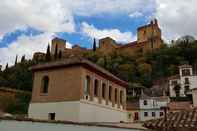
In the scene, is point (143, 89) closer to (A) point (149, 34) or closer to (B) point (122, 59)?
(B) point (122, 59)

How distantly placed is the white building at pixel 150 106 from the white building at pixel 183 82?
7741mm

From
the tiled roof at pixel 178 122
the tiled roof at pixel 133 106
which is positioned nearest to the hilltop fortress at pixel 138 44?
the tiled roof at pixel 133 106

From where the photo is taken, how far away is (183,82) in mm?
63781

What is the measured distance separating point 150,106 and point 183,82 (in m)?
12.3

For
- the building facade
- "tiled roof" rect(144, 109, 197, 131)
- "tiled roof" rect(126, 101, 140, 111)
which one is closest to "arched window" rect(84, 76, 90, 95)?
the building facade

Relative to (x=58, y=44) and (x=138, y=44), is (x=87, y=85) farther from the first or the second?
(x=58, y=44)

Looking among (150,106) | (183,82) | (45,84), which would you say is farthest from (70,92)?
(183,82)

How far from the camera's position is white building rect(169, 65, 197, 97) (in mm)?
63062

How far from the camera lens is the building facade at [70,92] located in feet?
73.8

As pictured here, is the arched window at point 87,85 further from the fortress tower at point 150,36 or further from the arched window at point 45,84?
the fortress tower at point 150,36

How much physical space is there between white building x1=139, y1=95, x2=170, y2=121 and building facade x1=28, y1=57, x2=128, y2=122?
96.8 ft

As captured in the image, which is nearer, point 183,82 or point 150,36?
point 183,82

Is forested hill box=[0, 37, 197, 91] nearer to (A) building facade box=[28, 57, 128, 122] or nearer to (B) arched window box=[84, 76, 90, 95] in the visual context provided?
(A) building facade box=[28, 57, 128, 122]

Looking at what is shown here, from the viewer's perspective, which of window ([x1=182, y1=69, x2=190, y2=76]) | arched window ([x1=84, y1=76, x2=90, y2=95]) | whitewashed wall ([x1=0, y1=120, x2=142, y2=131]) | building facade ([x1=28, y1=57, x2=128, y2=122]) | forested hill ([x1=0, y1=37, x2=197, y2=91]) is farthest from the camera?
forested hill ([x1=0, y1=37, x2=197, y2=91])
